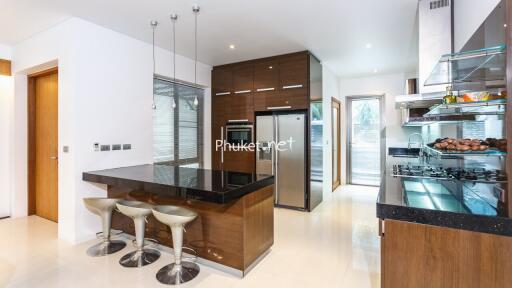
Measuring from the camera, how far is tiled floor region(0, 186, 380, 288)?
2.29 meters

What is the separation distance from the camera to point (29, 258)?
270 cm

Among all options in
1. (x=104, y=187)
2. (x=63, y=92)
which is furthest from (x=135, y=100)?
(x=104, y=187)

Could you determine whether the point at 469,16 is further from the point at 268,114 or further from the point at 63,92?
the point at 63,92

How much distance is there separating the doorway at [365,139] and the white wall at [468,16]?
384 centimetres

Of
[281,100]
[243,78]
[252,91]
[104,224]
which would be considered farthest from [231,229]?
[243,78]

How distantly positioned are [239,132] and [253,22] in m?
2.18

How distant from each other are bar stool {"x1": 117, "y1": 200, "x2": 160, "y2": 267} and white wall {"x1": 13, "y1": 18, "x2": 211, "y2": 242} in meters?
0.82

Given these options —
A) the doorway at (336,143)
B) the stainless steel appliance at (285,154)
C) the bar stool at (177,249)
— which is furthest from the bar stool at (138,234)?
the doorway at (336,143)

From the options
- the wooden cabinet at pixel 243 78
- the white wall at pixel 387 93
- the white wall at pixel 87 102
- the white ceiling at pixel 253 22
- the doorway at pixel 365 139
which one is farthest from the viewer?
the doorway at pixel 365 139

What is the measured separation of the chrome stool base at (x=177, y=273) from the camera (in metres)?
2.29

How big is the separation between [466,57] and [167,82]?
4142 mm

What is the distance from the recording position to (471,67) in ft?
5.40

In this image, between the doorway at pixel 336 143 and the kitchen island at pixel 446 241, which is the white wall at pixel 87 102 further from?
the doorway at pixel 336 143

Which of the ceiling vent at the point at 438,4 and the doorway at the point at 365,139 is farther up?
the ceiling vent at the point at 438,4
